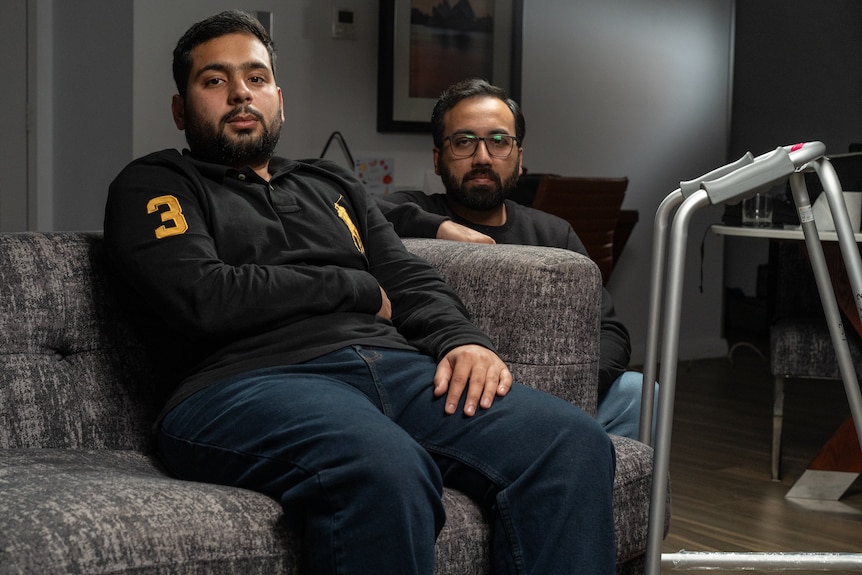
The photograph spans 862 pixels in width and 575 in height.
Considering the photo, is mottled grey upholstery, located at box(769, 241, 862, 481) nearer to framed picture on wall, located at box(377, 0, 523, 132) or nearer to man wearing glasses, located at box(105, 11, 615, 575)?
man wearing glasses, located at box(105, 11, 615, 575)

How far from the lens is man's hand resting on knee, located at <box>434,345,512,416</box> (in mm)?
1639

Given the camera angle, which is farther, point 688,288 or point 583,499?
point 688,288

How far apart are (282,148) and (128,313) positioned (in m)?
2.63

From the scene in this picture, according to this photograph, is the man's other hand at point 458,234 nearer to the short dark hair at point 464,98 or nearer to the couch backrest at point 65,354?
the short dark hair at point 464,98

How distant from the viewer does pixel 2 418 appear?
1672 mm

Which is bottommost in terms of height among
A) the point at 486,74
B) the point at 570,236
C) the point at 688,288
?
the point at 688,288

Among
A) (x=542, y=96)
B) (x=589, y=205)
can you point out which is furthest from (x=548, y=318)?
(x=542, y=96)

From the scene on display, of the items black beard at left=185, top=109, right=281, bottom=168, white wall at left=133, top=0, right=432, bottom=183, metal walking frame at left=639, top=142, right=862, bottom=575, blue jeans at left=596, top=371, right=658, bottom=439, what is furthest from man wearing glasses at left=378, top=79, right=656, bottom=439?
white wall at left=133, top=0, right=432, bottom=183

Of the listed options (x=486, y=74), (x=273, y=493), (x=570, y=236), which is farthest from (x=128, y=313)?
(x=486, y=74)

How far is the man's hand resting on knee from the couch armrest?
16cm

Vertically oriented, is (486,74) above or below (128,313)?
above

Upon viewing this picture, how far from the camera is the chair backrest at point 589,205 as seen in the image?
429 cm

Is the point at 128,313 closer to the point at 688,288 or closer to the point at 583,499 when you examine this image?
the point at 583,499

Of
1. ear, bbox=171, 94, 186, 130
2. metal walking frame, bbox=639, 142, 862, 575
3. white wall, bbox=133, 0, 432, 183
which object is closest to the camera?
metal walking frame, bbox=639, 142, 862, 575
